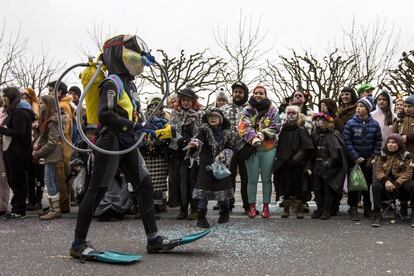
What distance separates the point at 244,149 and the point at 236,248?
→ 2335mm

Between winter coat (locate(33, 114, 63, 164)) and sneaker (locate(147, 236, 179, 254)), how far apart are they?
9.74 feet

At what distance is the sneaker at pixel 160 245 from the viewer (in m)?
5.25

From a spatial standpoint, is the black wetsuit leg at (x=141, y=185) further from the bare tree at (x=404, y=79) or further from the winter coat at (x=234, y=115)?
the bare tree at (x=404, y=79)

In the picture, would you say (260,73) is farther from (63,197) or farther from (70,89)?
(63,197)

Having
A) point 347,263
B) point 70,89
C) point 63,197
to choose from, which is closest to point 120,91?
point 347,263

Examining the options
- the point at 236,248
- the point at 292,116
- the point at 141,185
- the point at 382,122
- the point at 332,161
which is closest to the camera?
the point at 141,185

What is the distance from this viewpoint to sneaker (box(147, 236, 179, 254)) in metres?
5.25

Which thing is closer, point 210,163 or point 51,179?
point 210,163

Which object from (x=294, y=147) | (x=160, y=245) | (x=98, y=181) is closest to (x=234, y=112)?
(x=294, y=147)

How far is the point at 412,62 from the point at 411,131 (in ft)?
48.3

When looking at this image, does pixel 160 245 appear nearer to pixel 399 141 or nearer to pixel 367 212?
pixel 367 212

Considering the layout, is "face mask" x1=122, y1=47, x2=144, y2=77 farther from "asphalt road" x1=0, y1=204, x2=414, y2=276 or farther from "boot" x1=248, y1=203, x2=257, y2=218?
"boot" x1=248, y1=203, x2=257, y2=218

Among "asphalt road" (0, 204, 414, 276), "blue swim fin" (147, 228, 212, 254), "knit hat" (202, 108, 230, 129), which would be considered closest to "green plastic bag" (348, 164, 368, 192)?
"asphalt road" (0, 204, 414, 276)

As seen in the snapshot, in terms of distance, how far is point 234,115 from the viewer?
793cm
